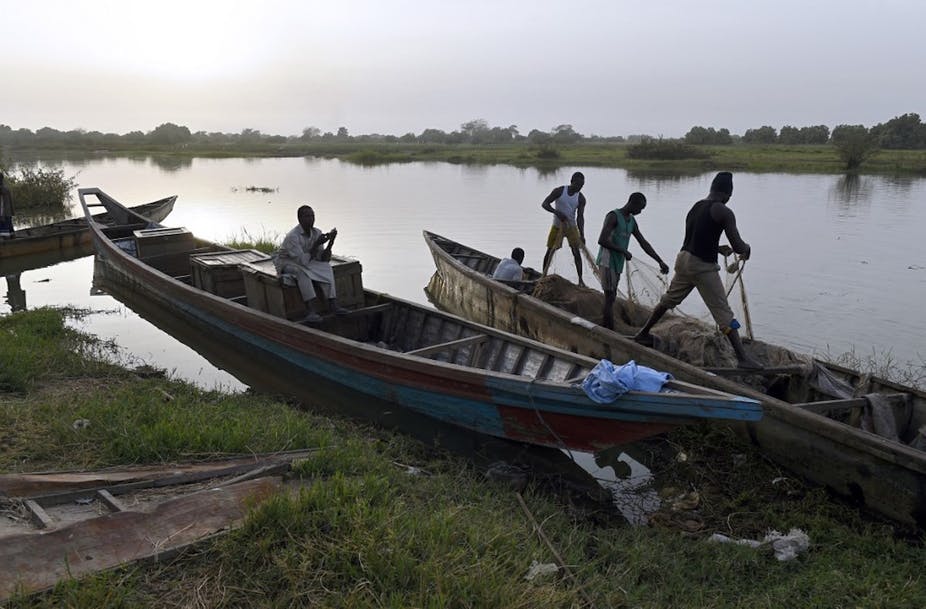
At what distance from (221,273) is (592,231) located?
38.9 feet

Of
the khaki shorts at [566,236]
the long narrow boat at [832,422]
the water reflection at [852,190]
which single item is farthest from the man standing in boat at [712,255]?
the water reflection at [852,190]

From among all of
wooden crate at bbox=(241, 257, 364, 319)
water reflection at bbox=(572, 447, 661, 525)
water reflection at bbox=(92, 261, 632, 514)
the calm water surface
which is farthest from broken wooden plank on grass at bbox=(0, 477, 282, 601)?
the calm water surface

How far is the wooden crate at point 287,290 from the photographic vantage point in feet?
24.7

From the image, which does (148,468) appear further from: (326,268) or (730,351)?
(730,351)

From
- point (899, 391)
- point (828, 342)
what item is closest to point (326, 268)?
point (899, 391)

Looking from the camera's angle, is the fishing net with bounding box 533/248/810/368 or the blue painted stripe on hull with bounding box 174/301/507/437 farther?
the fishing net with bounding box 533/248/810/368

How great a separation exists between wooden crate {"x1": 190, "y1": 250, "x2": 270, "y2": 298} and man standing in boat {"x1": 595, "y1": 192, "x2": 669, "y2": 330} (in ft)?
15.1

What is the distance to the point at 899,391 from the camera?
17.1 ft

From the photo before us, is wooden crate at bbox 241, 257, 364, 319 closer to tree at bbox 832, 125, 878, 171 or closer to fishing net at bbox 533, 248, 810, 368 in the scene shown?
fishing net at bbox 533, 248, 810, 368

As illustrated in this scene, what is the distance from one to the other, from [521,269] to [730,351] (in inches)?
153

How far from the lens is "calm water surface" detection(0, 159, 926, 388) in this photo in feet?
32.3

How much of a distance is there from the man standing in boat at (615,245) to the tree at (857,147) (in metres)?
32.6

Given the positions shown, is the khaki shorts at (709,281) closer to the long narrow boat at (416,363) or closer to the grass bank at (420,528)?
the grass bank at (420,528)

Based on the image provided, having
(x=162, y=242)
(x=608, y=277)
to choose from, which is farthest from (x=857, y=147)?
(x=162, y=242)
